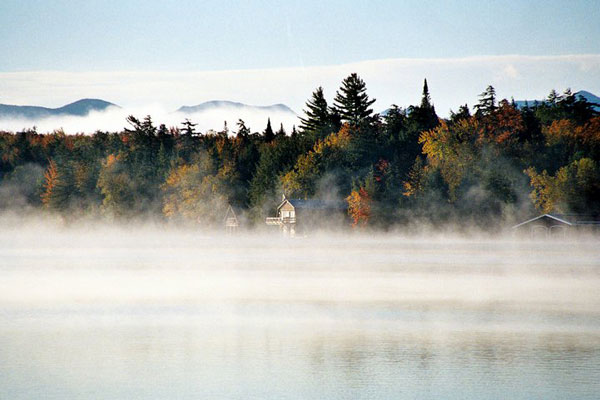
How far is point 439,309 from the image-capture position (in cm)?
2994

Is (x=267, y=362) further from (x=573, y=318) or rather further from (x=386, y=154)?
(x=386, y=154)

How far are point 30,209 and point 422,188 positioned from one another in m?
82.3

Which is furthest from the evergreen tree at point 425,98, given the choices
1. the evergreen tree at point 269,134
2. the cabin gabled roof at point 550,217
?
the cabin gabled roof at point 550,217

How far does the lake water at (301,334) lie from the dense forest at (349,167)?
47332 millimetres

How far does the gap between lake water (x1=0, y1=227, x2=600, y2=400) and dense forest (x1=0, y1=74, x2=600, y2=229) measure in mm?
47332

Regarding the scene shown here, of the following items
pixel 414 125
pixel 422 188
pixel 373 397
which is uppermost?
pixel 414 125

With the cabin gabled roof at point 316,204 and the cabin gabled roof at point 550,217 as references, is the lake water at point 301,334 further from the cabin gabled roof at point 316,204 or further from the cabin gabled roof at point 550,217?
the cabin gabled roof at point 316,204

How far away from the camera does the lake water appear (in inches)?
685

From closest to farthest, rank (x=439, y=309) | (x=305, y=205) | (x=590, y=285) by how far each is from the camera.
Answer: (x=439, y=309) → (x=590, y=285) → (x=305, y=205)

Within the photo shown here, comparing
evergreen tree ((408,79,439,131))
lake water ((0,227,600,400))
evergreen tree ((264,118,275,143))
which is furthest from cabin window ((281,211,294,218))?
lake water ((0,227,600,400))

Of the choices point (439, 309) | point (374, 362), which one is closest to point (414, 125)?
point (439, 309)

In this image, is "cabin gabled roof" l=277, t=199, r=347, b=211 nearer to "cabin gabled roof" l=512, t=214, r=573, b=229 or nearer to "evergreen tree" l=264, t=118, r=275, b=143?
"cabin gabled roof" l=512, t=214, r=573, b=229

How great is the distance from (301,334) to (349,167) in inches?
3564

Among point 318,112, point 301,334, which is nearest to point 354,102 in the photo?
point 318,112
